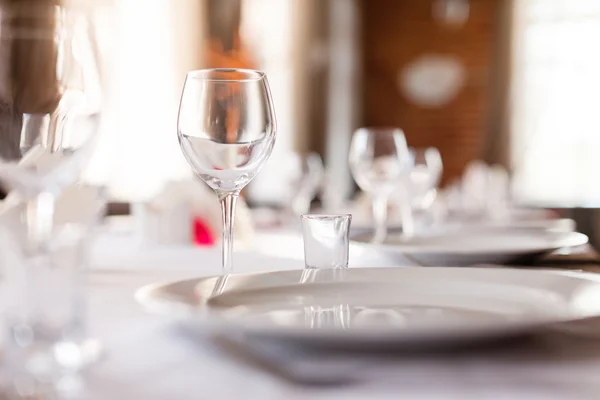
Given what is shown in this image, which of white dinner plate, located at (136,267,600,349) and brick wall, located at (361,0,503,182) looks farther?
brick wall, located at (361,0,503,182)

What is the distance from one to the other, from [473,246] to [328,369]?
712 millimetres

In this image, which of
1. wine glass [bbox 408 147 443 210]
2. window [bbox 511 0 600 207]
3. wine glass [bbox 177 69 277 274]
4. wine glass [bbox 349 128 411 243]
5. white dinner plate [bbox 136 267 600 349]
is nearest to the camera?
white dinner plate [bbox 136 267 600 349]

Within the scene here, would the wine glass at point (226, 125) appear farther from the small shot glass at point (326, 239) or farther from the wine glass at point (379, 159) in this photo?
the wine glass at point (379, 159)

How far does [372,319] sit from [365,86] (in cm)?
662

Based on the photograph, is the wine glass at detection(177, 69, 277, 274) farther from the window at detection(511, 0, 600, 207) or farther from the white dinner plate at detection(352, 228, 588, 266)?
the window at detection(511, 0, 600, 207)

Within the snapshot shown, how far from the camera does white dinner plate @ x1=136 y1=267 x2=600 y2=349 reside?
1.80ft

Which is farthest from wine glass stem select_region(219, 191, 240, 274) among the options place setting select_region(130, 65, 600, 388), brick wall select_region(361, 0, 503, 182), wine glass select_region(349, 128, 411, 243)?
brick wall select_region(361, 0, 503, 182)

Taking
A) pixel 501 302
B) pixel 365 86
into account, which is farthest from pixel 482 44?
pixel 501 302

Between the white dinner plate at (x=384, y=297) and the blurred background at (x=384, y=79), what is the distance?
4.35m

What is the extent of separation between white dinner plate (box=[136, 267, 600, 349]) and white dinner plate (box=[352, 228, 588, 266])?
0.21 meters

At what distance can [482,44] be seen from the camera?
264 inches

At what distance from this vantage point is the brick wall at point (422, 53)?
6.70m

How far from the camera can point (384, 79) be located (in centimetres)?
707

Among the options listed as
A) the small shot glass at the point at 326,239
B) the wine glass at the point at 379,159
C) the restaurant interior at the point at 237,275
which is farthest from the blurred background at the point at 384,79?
the small shot glass at the point at 326,239
